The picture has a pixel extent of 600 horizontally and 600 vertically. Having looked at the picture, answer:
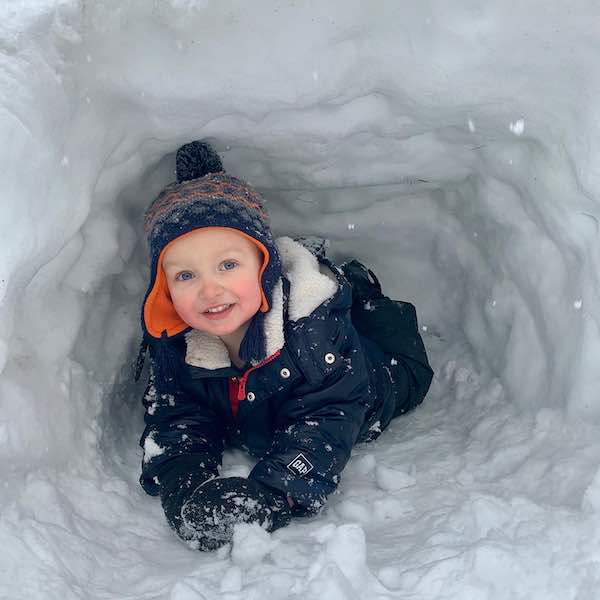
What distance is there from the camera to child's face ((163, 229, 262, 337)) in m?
2.30

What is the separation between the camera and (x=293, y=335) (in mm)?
2420

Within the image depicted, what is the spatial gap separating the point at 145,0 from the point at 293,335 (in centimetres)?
100

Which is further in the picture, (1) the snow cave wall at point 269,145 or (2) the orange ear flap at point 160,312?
(2) the orange ear flap at point 160,312

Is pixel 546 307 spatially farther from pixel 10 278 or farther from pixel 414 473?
pixel 10 278

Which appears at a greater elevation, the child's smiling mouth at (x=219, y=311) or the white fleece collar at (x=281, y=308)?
the child's smiling mouth at (x=219, y=311)

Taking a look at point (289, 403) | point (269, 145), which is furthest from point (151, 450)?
point (269, 145)

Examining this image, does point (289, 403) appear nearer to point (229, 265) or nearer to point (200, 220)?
point (229, 265)

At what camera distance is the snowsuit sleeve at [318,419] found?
223 cm

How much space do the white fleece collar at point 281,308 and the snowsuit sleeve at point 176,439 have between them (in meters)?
0.16

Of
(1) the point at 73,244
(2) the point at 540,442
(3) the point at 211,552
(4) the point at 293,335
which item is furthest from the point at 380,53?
(3) the point at 211,552

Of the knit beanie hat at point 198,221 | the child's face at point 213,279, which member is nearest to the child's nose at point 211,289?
the child's face at point 213,279

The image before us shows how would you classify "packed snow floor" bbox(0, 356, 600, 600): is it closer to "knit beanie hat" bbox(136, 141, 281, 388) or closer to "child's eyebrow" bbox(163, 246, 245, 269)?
"knit beanie hat" bbox(136, 141, 281, 388)

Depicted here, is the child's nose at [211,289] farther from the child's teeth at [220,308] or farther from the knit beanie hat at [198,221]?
the knit beanie hat at [198,221]

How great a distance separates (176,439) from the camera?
2.42 m
